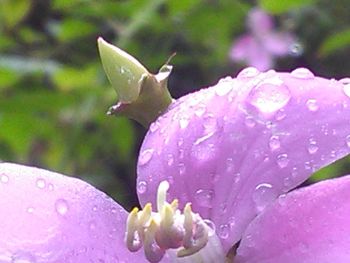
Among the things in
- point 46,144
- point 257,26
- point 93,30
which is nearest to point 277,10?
point 93,30

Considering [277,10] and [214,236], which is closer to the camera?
[214,236]

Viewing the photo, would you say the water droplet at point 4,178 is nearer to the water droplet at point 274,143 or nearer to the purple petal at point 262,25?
the water droplet at point 274,143

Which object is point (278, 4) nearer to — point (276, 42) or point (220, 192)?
point (220, 192)

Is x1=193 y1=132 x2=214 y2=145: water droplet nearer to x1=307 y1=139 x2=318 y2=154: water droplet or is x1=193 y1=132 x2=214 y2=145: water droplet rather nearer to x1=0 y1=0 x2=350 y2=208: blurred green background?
x1=307 y1=139 x2=318 y2=154: water droplet

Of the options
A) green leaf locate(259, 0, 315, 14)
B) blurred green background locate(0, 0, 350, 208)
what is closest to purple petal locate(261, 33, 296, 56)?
blurred green background locate(0, 0, 350, 208)

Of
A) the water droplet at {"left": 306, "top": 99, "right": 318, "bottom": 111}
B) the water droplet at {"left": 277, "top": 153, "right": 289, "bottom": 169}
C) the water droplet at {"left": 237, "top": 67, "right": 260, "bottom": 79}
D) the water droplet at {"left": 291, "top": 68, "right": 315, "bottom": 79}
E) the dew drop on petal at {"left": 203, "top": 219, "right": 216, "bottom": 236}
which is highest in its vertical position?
the water droplet at {"left": 291, "top": 68, "right": 315, "bottom": 79}

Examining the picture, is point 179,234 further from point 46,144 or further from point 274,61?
point 274,61

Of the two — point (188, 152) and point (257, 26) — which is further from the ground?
point (188, 152)
